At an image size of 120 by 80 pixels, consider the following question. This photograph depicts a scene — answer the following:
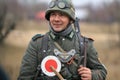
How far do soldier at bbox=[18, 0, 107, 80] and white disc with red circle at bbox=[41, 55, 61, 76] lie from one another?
0.11ft

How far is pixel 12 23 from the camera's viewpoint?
19.0 meters

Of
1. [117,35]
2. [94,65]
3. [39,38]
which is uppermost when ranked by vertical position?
[39,38]

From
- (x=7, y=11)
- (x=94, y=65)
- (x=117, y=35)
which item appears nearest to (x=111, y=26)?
(x=117, y=35)

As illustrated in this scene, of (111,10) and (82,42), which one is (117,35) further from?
(82,42)

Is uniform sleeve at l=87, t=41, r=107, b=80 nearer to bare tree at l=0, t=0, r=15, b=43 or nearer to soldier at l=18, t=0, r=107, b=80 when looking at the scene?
soldier at l=18, t=0, r=107, b=80

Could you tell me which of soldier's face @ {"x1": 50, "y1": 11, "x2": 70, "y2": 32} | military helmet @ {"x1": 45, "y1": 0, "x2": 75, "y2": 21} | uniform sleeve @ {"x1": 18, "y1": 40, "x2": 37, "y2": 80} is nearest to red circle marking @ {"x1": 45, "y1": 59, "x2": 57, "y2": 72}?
uniform sleeve @ {"x1": 18, "y1": 40, "x2": 37, "y2": 80}

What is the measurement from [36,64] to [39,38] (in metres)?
0.25

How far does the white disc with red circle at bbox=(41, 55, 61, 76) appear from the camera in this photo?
13.1 feet

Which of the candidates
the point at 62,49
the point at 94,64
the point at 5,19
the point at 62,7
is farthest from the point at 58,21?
the point at 5,19

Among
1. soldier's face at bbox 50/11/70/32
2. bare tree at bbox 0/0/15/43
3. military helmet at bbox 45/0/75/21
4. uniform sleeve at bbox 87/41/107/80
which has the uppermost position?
military helmet at bbox 45/0/75/21

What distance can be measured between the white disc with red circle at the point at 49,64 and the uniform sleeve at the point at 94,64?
1.05ft

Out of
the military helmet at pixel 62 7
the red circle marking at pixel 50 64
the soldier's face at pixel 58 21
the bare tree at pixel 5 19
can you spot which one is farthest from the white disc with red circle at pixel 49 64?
the bare tree at pixel 5 19

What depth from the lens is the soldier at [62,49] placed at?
403 cm

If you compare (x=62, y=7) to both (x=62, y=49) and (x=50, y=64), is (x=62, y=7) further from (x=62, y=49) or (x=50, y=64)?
(x=50, y=64)
